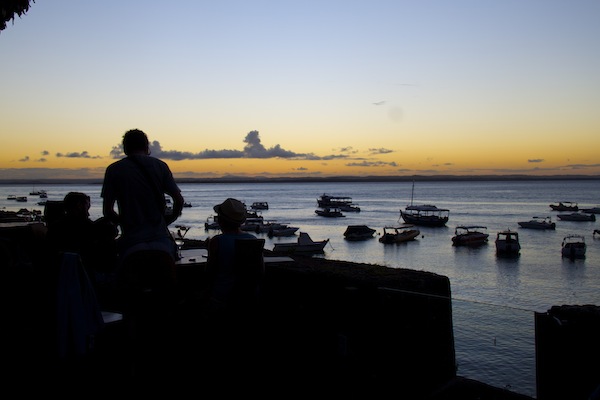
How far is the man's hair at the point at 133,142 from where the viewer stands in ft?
14.6

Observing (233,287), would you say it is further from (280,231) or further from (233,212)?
(280,231)

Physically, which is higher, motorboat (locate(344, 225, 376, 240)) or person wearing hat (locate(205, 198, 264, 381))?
person wearing hat (locate(205, 198, 264, 381))

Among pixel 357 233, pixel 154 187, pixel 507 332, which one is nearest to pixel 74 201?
pixel 154 187

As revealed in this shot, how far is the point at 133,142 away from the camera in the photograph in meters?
4.44

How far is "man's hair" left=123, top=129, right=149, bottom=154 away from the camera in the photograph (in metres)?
4.44

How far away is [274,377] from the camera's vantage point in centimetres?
496

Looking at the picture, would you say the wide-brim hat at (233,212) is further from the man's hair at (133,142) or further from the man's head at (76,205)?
the man's head at (76,205)

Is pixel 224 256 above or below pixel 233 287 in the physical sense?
above

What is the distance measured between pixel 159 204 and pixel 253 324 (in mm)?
1244

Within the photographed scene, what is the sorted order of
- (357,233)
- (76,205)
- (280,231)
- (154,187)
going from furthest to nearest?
(280,231), (357,233), (76,205), (154,187)

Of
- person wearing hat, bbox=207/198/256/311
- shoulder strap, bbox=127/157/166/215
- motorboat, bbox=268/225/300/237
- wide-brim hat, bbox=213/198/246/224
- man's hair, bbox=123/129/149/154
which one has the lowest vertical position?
motorboat, bbox=268/225/300/237

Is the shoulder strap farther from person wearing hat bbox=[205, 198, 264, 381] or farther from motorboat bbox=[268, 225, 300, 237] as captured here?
motorboat bbox=[268, 225, 300, 237]

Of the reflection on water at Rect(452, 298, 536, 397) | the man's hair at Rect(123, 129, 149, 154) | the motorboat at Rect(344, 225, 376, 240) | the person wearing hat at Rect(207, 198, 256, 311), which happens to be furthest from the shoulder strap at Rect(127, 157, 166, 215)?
the motorboat at Rect(344, 225, 376, 240)

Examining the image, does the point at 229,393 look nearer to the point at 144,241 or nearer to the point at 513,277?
the point at 144,241
